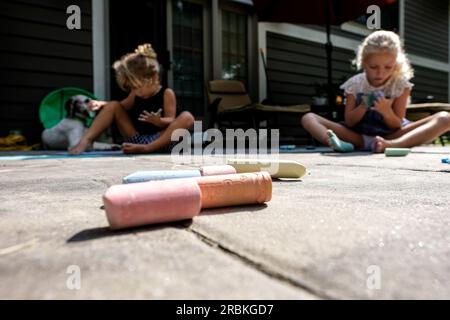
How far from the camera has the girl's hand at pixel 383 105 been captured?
→ 10.8 feet

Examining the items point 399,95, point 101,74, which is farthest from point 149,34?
point 399,95

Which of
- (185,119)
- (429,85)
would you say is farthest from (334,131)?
(429,85)

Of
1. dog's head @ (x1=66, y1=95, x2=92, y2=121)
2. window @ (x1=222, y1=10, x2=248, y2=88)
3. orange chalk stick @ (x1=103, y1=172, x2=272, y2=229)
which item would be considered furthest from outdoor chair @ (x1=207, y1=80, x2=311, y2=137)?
orange chalk stick @ (x1=103, y1=172, x2=272, y2=229)

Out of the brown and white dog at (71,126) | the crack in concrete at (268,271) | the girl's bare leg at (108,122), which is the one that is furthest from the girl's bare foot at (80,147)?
the crack in concrete at (268,271)

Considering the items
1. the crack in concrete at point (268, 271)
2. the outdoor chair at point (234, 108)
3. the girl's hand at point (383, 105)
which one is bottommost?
the crack in concrete at point (268, 271)

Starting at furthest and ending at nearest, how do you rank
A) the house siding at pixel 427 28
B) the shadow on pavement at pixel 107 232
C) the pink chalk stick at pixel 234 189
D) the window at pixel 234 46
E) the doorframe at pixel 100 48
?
1. the house siding at pixel 427 28
2. the window at pixel 234 46
3. the doorframe at pixel 100 48
4. the pink chalk stick at pixel 234 189
5. the shadow on pavement at pixel 107 232

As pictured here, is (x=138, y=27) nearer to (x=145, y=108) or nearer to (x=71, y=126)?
(x=71, y=126)

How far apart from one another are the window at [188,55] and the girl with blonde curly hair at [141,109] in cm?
229

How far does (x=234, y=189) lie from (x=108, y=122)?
308 cm

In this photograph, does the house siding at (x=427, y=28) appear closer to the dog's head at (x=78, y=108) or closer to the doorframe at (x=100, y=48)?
the doorframe at (x=100, y=48)

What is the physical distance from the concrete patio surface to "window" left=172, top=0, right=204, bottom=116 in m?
5.28

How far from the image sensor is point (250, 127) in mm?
6336
